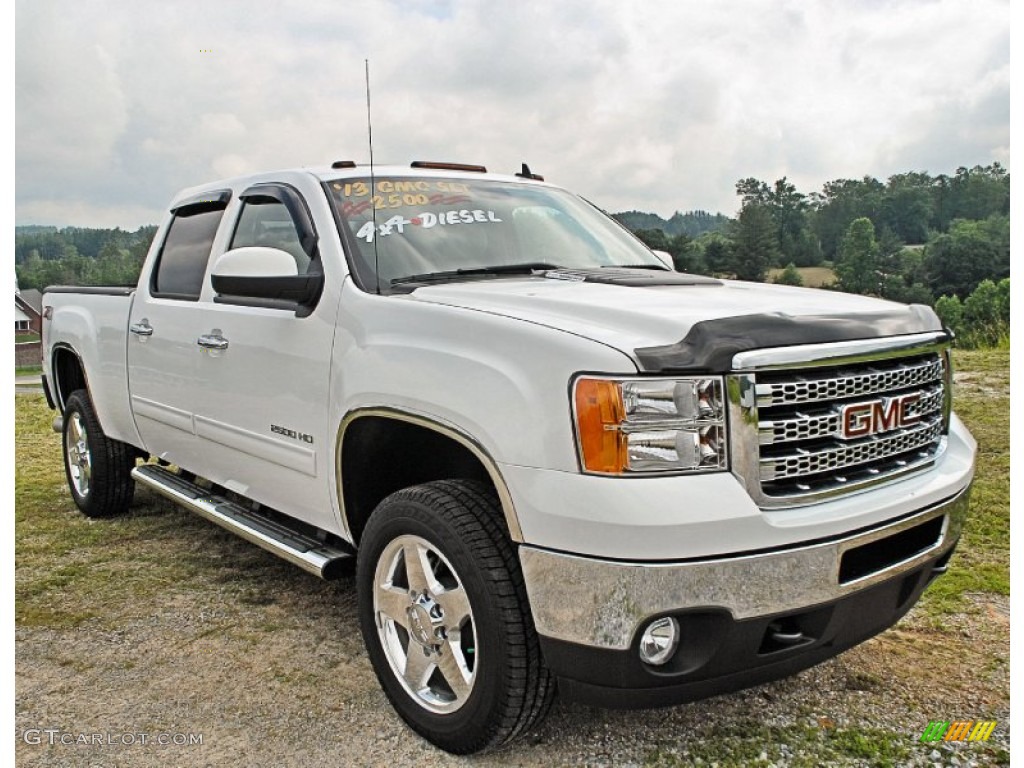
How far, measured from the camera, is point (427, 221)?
3533 millimetres

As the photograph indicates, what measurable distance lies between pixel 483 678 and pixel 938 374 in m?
1.74

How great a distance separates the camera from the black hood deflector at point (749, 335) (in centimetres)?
224

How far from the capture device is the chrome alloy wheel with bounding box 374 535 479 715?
2627 mm

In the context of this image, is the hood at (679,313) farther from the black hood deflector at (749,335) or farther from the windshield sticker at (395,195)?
the windshield sticker at (395,195)

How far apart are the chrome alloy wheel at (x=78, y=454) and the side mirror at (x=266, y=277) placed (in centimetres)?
282

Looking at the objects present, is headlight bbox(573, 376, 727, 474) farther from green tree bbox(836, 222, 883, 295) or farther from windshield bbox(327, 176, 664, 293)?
green tree bbox(836, 222, 883, 295)

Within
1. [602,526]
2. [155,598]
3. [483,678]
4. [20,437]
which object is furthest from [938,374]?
[20,437]

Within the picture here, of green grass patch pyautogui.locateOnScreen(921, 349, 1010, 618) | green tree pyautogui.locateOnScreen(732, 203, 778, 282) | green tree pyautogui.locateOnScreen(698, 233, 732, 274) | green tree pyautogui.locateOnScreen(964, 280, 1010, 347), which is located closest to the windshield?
green tree pyautogui.locateOnScreen(698, 233, 732, 274)

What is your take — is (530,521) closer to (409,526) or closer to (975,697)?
(409,526)

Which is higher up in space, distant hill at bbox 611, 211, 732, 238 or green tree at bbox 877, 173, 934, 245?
green tree at bbox 877, 173, 934, 245

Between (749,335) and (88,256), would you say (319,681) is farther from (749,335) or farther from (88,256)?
(88,256)

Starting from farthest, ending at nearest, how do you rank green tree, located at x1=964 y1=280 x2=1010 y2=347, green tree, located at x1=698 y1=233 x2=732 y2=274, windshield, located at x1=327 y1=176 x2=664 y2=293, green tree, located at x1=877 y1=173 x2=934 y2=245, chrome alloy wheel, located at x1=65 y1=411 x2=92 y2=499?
1. green tree, located at x1=877 y1=173 x2=934 y2=245
2. green tree, located at x1=964 y1=280 x2=1010 y2=347
3. chrome alloy wheel, located at x1=65 y1=411 x2=92 y2=499
4. green tree, located at x1=698 y1=233 x2=732 y2=274
5. windshield, located at x1=327 y1=176 x2=664 y2=293

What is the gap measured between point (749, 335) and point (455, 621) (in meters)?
1.18

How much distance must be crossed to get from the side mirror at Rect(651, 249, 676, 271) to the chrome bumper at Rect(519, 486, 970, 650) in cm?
210
